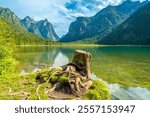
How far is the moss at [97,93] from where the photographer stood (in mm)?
18703

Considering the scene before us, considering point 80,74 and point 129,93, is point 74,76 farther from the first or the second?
point 129,93

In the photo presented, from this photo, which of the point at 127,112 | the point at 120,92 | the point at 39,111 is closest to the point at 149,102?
the point at 127,112

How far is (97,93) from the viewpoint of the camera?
19047 mm

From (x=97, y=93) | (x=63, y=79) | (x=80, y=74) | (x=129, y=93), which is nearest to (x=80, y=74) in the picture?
(x=80, y=74)

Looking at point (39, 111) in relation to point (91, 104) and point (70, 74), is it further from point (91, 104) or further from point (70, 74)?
point (70, 74)

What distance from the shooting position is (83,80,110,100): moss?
736 inches

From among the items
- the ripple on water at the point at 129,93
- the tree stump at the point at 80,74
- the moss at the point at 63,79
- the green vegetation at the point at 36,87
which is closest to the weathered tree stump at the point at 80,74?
the tree stump at the point at 80,74

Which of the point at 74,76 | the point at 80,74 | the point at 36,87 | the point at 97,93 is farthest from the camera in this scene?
the point at 80,74

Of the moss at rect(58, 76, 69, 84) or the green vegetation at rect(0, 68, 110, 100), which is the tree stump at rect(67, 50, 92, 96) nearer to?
the moss at rect(58, 76, 69, 84)

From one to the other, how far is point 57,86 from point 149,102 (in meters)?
9.43

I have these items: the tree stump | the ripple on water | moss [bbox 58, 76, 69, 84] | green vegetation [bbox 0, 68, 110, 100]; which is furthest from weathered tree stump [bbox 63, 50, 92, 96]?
the ripple on water

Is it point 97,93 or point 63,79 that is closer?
point 97,93

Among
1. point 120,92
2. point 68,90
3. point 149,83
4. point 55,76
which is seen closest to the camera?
point 68,90

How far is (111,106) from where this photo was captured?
10.3 metres
